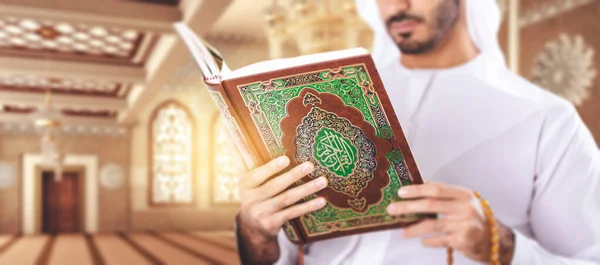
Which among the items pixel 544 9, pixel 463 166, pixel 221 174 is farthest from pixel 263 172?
pixel 221 174

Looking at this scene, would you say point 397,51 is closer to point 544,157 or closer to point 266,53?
point 544,157

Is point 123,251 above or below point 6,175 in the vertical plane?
below

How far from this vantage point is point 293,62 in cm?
79

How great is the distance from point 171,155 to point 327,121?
10999 millimetres

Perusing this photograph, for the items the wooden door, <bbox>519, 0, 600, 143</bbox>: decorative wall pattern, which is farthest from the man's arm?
the wooden door

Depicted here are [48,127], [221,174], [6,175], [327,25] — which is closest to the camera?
[327,25]

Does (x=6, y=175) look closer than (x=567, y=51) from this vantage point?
No

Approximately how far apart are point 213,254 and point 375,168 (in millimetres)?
6365

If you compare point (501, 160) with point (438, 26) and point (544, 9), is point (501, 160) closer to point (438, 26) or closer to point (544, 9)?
point (438, 26)

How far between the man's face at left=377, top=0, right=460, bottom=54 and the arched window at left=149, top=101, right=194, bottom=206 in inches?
419

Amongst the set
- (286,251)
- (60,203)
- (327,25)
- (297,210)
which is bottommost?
(286,251)

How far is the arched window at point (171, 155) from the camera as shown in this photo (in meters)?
11.4

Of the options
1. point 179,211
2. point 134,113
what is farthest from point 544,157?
point 179,211

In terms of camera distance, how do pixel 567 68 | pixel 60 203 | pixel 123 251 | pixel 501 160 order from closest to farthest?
pixel 501 160 → pixel 567 68 → pixel 123 251 → pixel 60 203
